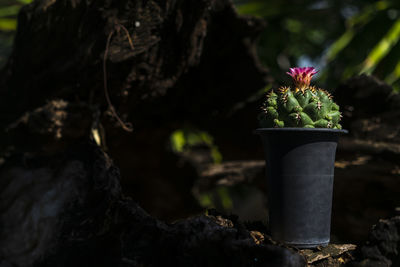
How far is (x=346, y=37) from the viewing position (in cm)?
822

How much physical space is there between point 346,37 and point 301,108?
21.1 feet

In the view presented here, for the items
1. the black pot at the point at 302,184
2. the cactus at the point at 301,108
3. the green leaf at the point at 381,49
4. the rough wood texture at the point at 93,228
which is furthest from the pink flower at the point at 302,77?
the green leaf at the point at 381,49

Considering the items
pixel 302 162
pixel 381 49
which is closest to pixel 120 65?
pixel 302 162

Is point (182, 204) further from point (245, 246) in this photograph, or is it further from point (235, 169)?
point (245, 246)

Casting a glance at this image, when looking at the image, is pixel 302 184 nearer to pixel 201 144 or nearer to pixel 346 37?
pixel 201 144

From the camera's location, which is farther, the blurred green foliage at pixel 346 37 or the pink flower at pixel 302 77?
the blurred green foliage at pixel 346 37

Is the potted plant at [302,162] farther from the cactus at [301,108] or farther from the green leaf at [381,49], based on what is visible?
the green leaf at [381,49]

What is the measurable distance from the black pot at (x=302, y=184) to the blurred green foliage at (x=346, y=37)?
2372 mm

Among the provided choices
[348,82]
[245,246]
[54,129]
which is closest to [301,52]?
[348,82]

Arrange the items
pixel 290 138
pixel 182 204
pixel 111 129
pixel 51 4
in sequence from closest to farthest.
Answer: pixel 290 138 < pixel 51 4 < pixel 111 129 < pixel 182 204

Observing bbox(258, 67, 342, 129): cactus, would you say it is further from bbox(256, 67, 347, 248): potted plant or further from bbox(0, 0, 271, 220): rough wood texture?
bbox(0, 0, 271, 220): rough wood texture

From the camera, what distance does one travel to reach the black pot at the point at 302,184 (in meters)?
2.49

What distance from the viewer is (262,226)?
2.85 meters

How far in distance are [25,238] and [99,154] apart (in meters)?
0.79
